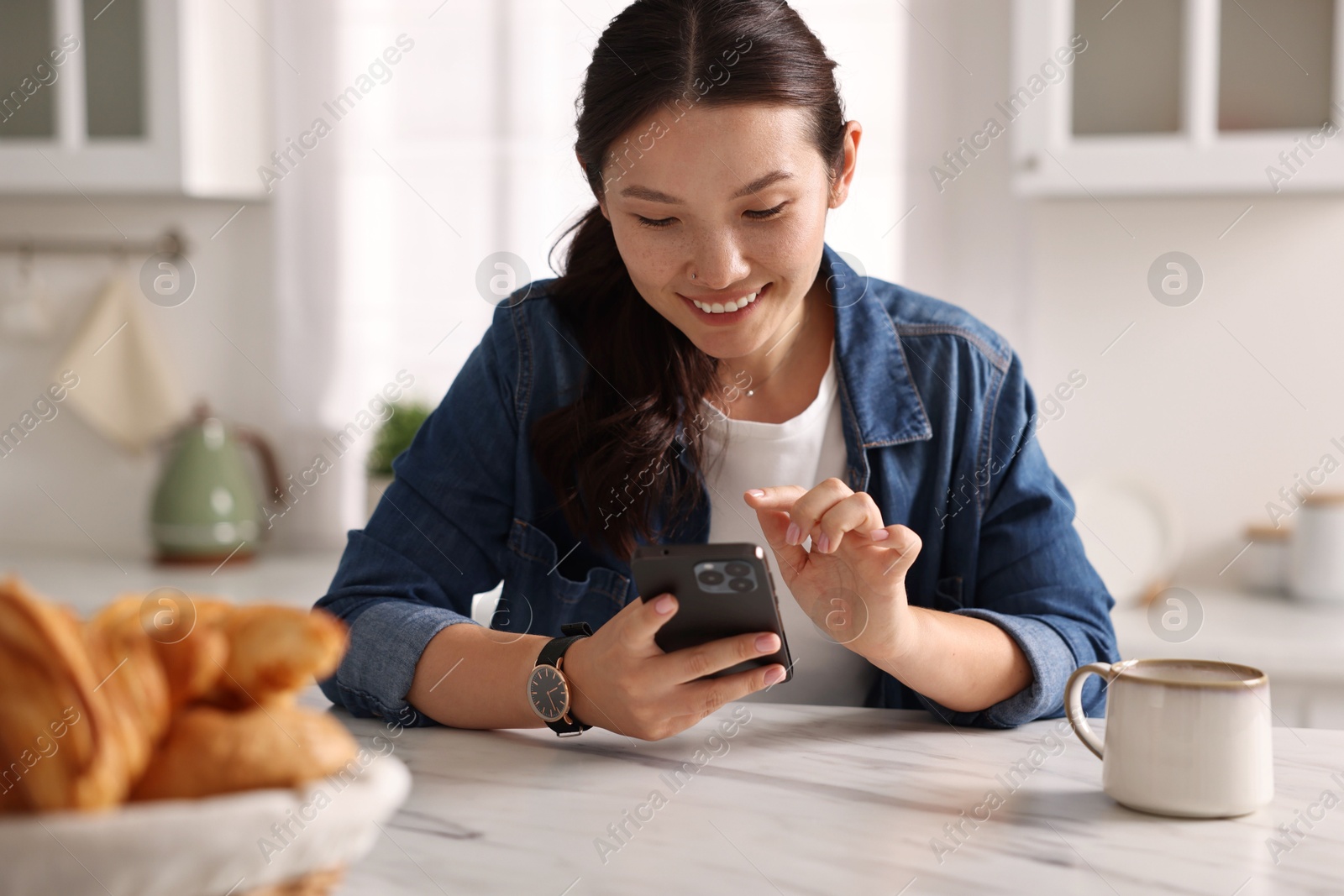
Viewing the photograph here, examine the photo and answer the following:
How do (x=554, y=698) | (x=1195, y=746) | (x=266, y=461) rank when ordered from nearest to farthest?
(x=1195, y=746) → (x=554, y=698) → (x=266, y=461)

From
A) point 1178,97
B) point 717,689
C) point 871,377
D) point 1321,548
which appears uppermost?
point 1178,97

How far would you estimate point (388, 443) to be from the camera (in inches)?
95.9

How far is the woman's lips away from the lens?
1.16m

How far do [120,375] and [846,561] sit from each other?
87.4 inches

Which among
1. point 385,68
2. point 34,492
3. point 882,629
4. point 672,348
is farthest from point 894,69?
point 34,492

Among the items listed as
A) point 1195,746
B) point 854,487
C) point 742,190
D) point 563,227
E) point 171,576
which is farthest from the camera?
point 563,227

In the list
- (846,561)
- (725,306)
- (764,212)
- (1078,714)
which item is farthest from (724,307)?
(1078,714)

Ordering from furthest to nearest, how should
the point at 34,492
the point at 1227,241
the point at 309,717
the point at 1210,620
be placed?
1. the point at 34,492
2. the point at 1227,241
3. the point at 1210,620
4. the point at 309,717

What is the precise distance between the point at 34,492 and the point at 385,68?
128cm

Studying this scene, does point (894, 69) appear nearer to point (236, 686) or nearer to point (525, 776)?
point (525, 776)

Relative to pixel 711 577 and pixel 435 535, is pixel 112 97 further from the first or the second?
pixel 711 577

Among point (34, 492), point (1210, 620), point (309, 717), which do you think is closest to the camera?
point (309, 717)

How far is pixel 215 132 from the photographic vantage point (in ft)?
8.09

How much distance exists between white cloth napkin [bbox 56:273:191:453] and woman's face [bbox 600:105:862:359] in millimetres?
1839
